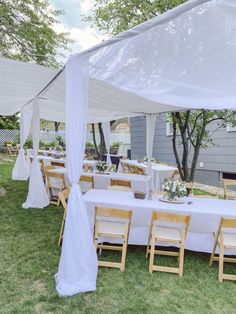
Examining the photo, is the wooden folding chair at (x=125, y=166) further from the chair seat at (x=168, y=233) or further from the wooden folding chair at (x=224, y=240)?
the wooden folding chair at (x=224, y=240)

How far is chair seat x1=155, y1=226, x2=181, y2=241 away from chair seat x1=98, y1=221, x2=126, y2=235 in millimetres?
441

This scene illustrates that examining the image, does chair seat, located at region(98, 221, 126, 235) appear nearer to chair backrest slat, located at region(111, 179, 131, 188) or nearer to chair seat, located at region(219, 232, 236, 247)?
chair seat, located at region(219, 232, 236, 247)

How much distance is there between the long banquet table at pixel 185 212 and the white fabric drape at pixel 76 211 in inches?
32.6

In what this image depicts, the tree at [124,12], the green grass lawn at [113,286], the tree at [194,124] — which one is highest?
the tree at [124,12]

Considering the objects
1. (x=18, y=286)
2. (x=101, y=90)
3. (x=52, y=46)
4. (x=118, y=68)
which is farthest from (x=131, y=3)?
(x=18, y=286)

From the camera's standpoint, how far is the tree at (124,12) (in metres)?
6.29

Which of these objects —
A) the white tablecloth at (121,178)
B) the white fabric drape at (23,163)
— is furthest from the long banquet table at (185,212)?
the white fabric drape at (23,163)

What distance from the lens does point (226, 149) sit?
31.5ft

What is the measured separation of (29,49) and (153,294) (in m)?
7.55

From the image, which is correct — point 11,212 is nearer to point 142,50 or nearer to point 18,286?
point 18,286

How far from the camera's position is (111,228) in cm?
397

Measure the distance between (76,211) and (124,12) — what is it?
4881 mm

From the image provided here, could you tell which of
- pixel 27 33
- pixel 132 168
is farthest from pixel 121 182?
pixel 27 33

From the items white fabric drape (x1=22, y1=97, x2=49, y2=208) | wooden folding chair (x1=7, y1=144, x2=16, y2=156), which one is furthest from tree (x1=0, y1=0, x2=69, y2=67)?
wooden folding chair (x1=7, y1=144, x2=16, y2=156)
